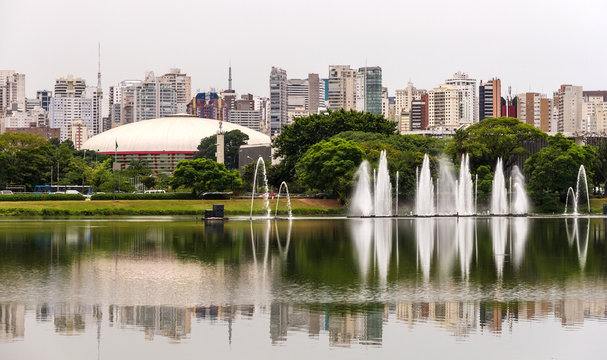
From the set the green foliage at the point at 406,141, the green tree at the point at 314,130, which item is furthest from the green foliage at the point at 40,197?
the green foliage at the point at 406,141

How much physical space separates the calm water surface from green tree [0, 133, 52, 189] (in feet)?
161

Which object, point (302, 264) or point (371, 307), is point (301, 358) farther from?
point (302, 264)

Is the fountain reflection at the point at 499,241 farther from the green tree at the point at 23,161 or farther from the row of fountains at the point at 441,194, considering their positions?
the green tree at the point at 23,161

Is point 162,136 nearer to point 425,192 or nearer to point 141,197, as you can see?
point 141,197

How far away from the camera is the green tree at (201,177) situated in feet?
244

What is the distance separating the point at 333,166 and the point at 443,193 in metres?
9.84

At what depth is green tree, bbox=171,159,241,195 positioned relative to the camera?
7438 cm

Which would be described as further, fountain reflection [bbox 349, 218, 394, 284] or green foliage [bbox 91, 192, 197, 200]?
green foliage [bbox 91, 192, 197, 200]

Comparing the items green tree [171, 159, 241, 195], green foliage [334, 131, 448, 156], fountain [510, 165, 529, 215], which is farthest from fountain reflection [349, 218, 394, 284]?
green foliage [334, 131, 448, 156]

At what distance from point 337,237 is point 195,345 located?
2490 centimetres

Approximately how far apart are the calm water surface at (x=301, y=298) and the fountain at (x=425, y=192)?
2970 centimetres

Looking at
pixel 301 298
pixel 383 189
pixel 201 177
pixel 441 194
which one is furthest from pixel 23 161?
pixel 301 298

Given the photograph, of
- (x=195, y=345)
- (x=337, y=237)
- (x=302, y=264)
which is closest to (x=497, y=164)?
(x=337, y=237)

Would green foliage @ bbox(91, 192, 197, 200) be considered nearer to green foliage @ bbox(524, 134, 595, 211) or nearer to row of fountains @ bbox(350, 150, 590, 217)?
row of fountains @ bbox(350, 150, 590, 217)
